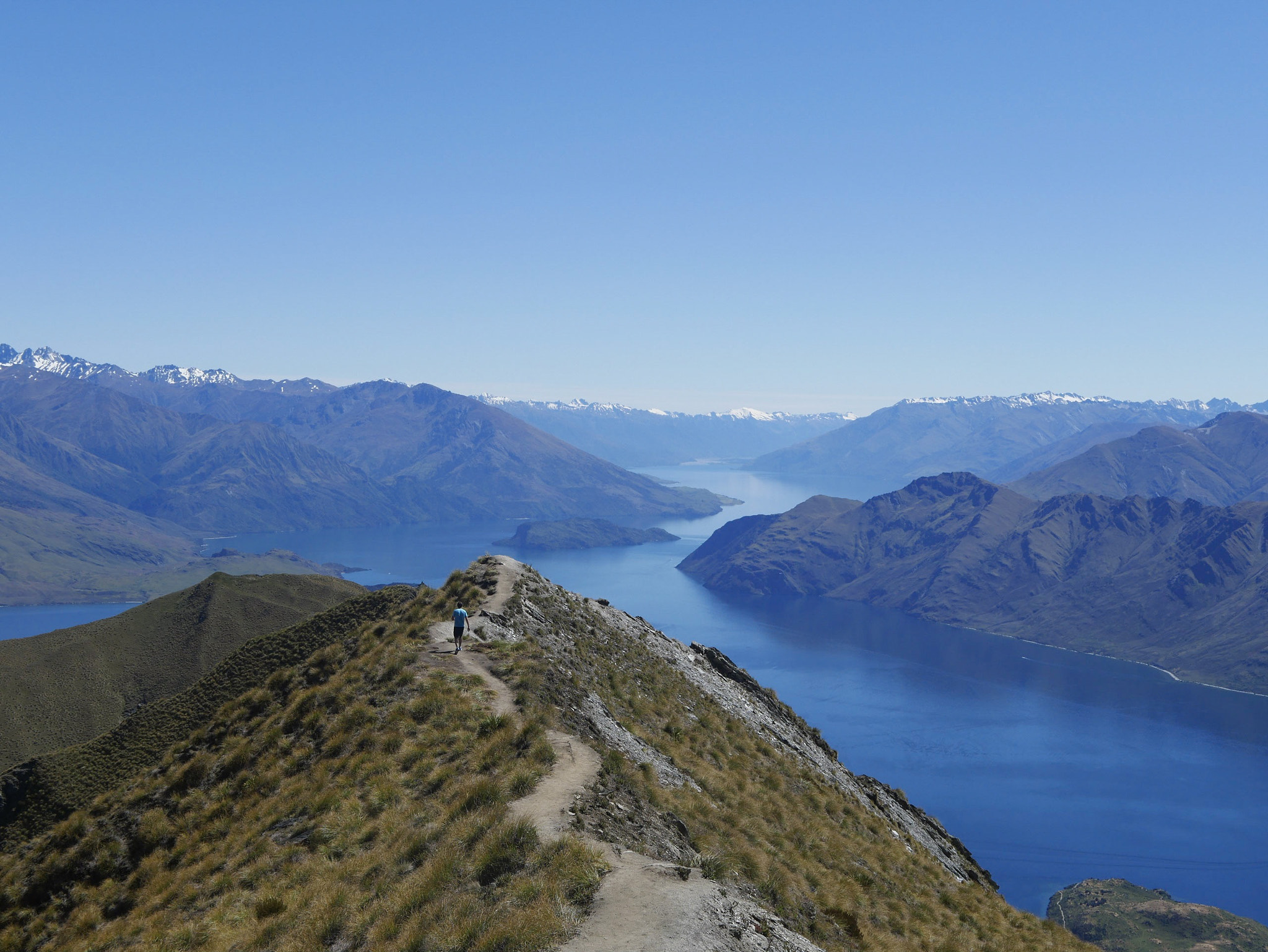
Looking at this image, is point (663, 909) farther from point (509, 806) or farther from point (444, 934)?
point (509, 806)

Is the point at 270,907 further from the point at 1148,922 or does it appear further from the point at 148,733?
the point at 1148,922

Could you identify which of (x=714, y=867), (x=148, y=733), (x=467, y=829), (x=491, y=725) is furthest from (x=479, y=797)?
(x=148, y=733)

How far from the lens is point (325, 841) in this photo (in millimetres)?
21562

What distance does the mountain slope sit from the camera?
56.7 feet

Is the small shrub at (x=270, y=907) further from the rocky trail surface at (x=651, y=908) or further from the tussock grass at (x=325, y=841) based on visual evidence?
the rocky trail surface at (x=651, y=908)

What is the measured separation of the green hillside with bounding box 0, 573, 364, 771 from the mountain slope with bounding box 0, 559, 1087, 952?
57552 millimetres

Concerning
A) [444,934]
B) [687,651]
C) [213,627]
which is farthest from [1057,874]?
[444,934]

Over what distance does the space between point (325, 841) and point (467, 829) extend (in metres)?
4.92

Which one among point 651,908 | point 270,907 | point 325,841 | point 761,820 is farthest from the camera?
point 761,820

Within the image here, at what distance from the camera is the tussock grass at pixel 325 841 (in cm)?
1689

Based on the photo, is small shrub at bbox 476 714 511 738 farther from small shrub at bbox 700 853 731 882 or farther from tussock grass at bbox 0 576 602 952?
small shrub at bbox 700 853 731 882

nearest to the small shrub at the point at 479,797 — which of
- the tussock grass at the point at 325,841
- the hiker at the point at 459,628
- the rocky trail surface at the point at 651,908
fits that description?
the tussock grass at the point at 325,841

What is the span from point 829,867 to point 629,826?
33.8ft

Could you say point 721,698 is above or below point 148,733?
above
